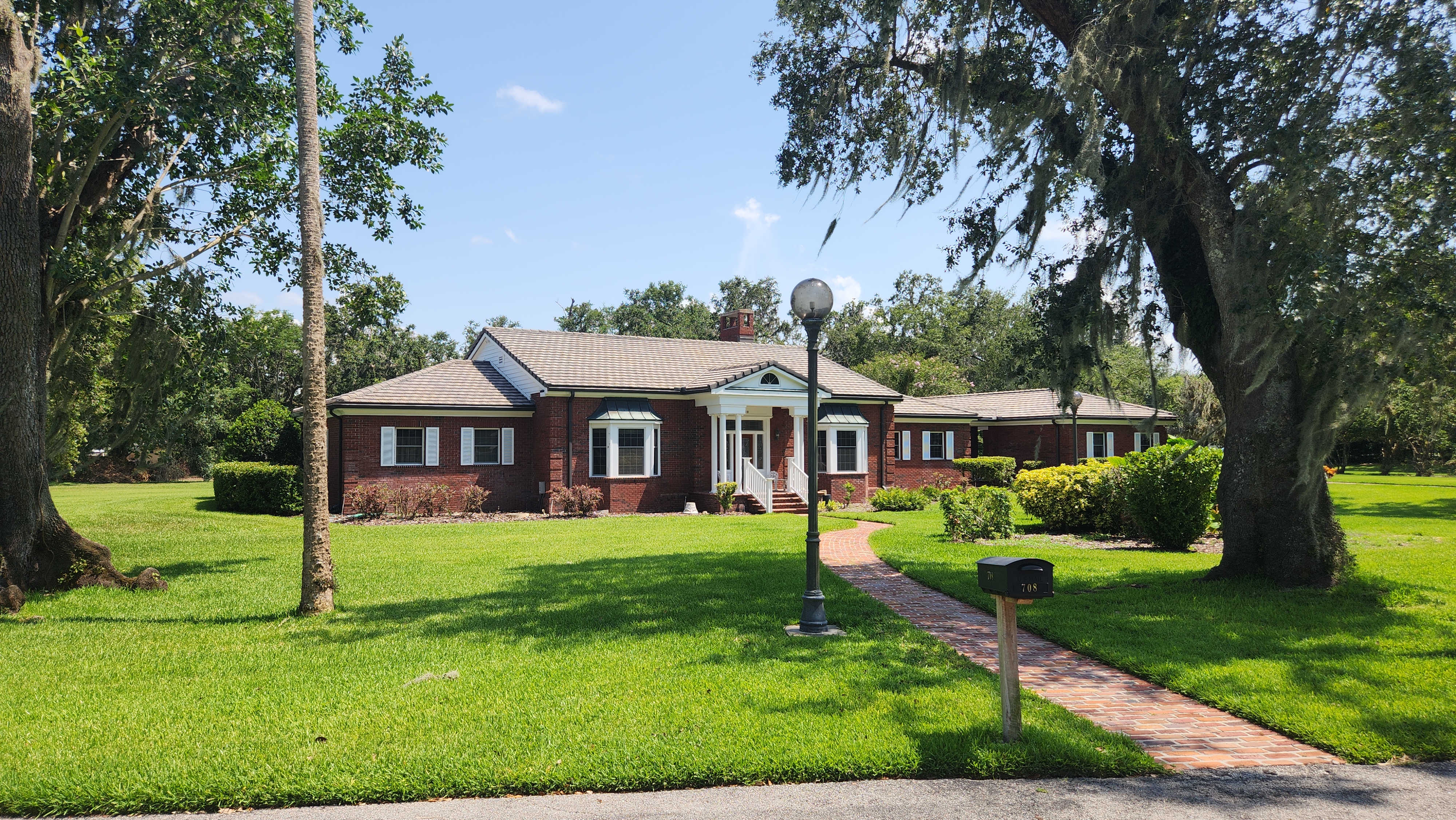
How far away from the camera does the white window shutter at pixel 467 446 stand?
2309cm

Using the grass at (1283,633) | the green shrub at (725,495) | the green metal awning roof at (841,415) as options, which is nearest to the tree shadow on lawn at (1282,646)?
the grass at (1283,633)

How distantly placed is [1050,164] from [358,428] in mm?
18539

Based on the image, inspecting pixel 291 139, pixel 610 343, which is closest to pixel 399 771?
pixel 291 139

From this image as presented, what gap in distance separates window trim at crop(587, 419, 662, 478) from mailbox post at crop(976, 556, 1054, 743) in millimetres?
18552

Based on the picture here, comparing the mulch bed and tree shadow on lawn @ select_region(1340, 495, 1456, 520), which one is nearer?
tree shadow on lawn @ select_region(1340, 495, 1456, 520)

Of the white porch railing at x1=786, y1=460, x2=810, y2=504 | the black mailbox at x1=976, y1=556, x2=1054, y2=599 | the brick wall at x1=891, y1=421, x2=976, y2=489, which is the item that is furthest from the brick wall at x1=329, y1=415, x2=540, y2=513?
the black mailbox at x1=976, y1=556, x2=1054, y2=599

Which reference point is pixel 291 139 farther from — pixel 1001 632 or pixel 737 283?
pixel 737 283

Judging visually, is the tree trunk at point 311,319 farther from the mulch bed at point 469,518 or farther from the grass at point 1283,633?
the mulch bed at point 469,518

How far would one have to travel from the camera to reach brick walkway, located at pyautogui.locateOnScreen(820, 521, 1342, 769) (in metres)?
5.08

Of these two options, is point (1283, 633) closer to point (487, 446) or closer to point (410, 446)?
point (487, 446)

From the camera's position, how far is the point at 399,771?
4645mm

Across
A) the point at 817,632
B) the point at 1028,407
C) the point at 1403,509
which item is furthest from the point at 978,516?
the point at 1028,407

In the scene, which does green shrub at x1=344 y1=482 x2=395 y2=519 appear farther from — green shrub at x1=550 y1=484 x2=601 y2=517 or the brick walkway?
the brick walkway

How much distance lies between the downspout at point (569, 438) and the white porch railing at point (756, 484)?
16.2ft
